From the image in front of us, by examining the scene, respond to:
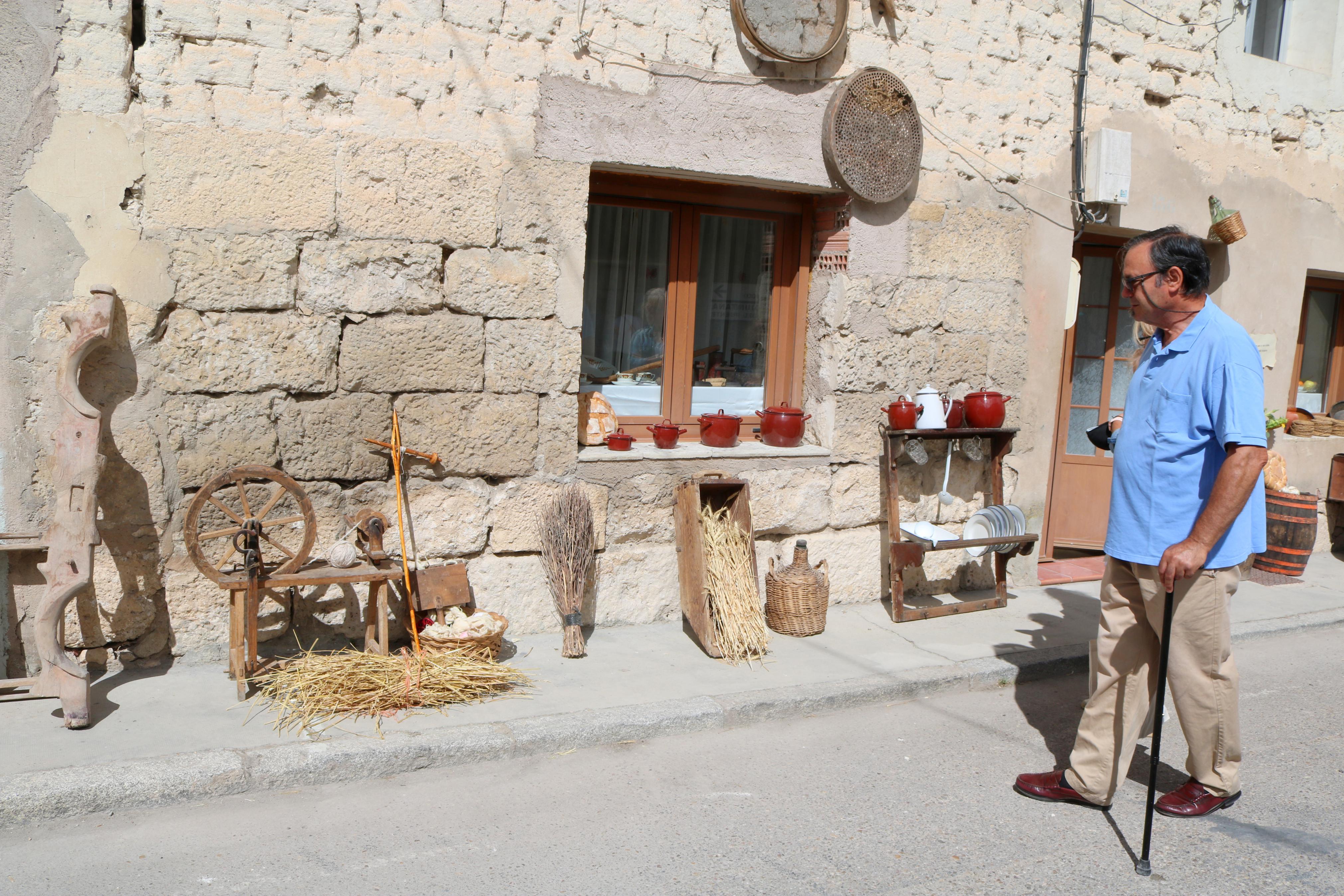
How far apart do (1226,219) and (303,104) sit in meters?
5.80

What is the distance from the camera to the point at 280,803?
11.4ft

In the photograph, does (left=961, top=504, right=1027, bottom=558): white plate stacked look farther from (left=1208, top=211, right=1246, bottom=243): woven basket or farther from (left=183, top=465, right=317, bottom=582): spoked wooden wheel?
(left=183, top=465, right=317, bottom=582): spoked wooden wheel

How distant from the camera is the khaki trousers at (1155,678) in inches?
133

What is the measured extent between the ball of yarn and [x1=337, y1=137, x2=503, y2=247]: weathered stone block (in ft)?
4.59

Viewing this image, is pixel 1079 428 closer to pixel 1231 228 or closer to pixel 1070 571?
pixel 1070 571

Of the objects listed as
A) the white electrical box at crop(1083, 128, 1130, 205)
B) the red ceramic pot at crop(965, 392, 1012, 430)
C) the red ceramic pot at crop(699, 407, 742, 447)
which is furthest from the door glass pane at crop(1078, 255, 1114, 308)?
the red ceramic pot at crop(699, 407, 742, 447)

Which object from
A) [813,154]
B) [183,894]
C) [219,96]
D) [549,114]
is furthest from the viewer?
[813,154]

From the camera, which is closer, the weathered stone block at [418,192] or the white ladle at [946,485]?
the weathered stone block at [418,192]

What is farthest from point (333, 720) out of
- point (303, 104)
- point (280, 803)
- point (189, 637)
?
point (303, 104)

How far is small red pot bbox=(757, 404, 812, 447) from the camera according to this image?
570cm

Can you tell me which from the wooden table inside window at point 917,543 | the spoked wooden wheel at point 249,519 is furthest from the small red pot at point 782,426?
the spoked wooden wheel at point 249,519

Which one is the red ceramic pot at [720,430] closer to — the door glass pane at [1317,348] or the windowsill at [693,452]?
the windowsill at [693,452]

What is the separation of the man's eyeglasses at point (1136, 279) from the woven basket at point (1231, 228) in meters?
3.97

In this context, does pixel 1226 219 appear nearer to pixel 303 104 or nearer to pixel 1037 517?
pixel 1037 517
